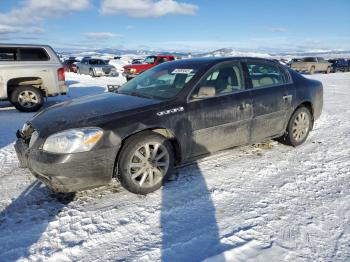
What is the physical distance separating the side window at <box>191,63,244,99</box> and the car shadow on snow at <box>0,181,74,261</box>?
6.63 ft

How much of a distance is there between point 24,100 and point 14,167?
4692 mm

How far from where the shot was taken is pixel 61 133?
10.4ft

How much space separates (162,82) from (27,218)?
7.87ft

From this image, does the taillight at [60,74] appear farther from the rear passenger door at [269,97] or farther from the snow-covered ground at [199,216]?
the rear passenger door at [269,97]

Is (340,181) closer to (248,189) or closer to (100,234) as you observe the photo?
(248,189)

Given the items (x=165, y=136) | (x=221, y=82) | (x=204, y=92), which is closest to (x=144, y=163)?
(x=165, y=136)

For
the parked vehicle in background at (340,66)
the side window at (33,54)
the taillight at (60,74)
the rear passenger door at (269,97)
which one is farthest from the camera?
Answer: the parked vehicle in background at (340,66)

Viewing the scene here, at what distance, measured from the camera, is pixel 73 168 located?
3.10 m

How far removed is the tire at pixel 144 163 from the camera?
336 centimetres

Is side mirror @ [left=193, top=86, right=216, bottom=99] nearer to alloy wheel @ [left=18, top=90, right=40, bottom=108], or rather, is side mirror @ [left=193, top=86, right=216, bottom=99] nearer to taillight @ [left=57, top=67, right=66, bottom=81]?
taillight @ [left=57, top=67, right=66, bottom=81]

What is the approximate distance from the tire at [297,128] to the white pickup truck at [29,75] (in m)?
6.42

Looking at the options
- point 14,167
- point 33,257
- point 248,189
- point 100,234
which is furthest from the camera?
point 14,167

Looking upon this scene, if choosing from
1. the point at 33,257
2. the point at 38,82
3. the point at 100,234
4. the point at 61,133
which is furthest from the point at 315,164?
the point at 38,82

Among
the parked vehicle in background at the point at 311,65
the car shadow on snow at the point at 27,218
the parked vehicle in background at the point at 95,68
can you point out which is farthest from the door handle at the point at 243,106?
the parked vehicle in background at the point at 311,65
